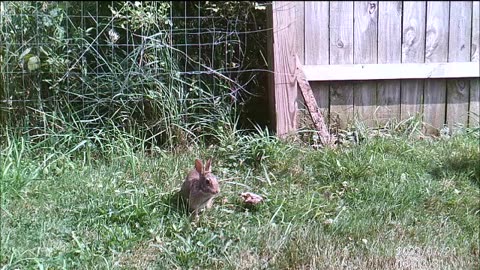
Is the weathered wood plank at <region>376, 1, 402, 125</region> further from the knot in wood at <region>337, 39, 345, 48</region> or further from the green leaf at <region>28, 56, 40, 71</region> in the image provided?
the green leaf at <region>28, 56, 40, 71</region>

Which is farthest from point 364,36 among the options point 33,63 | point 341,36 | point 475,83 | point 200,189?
point 33,63

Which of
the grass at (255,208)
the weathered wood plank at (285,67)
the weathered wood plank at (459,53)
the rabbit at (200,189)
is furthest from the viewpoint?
the weathered wood plank at (459,53)

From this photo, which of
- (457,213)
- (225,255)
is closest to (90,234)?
(225,255)

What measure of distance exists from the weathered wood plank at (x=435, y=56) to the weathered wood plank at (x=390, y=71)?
2.7 inches

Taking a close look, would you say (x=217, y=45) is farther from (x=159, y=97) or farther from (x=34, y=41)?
(x=34, y=41)

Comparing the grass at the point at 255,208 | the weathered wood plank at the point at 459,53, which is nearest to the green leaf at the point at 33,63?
the grass at the point at 255,208

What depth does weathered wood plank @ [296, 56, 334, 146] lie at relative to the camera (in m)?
3.95

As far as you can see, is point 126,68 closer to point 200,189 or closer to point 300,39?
point 300,39

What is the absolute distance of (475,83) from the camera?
4273mm

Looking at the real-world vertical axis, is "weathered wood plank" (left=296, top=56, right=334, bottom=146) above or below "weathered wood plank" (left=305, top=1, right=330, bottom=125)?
below

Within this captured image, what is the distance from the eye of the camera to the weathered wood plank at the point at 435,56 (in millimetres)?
4188

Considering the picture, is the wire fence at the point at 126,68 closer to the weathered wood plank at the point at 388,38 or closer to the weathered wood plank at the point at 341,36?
the weathered wood plank at the point at 341,36

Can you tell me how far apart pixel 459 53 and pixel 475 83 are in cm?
25

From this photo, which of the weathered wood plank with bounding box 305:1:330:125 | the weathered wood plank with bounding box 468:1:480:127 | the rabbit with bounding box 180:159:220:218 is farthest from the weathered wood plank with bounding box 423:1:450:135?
the rabbit with bounding box 180:159:220:218
